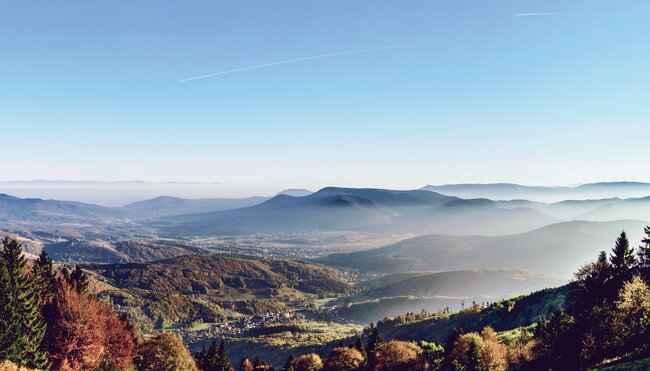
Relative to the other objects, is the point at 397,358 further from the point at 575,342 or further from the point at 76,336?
the point at 76,336

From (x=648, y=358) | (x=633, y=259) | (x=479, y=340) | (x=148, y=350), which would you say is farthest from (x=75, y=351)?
(x=633, y=259)

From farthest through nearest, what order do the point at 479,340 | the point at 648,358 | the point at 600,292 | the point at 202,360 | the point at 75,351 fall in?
the point at 202,360 → the point at 479,340 → the point at 600,292 → the point at 75,351 → the point at 648,358

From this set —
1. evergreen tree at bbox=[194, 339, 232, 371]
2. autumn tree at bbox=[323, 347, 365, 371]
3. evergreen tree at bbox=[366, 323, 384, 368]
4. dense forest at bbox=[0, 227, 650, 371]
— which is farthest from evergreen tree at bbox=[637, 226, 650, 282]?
evergreen tree at bbox=[194, 339, 232, 371]

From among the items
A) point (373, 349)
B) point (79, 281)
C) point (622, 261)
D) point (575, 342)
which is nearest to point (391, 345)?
point (373, 349)

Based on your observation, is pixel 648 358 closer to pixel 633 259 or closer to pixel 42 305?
pixel 633 259

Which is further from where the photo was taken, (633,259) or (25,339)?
(633,259)

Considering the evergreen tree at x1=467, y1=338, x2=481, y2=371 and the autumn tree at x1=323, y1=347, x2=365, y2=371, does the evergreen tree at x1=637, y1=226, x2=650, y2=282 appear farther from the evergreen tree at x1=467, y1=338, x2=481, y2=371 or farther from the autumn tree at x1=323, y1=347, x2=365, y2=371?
the autumn tree at x1=323, y1=347, x2=365, y2=371

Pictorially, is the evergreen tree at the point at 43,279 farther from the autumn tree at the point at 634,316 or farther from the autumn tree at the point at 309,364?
the autumn tree at the point at 634,316
